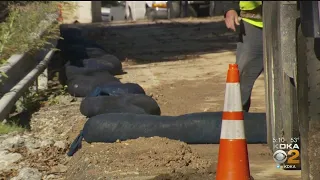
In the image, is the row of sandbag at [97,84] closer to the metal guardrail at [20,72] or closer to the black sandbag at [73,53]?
the black sandbag at [73,53]

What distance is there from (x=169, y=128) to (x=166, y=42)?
12991 millimetres

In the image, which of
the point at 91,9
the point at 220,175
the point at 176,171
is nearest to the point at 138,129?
the point at 176,171

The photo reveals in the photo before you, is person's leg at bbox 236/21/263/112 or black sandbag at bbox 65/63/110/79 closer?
person's leg at bbox 236/21/263/112

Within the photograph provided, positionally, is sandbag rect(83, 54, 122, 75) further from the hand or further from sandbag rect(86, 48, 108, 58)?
the hand

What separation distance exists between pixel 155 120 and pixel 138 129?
214mm

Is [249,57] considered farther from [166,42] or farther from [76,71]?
[166,42]

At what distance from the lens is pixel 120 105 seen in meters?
8.74

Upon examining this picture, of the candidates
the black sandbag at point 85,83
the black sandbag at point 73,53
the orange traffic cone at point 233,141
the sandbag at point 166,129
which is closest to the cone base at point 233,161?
the orange traffic cone at point 233,141

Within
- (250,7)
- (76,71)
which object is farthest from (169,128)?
(76,71)

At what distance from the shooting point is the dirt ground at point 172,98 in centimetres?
672

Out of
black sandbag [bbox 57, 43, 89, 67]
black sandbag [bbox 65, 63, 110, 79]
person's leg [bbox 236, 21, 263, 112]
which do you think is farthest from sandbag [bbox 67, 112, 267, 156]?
black sandbag [bbox 57, 43, 89, 67]

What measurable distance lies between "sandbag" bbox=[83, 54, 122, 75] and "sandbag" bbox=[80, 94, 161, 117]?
3.20 metres

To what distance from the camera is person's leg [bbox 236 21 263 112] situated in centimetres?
804

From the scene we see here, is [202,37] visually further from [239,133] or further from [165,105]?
[239,133]
